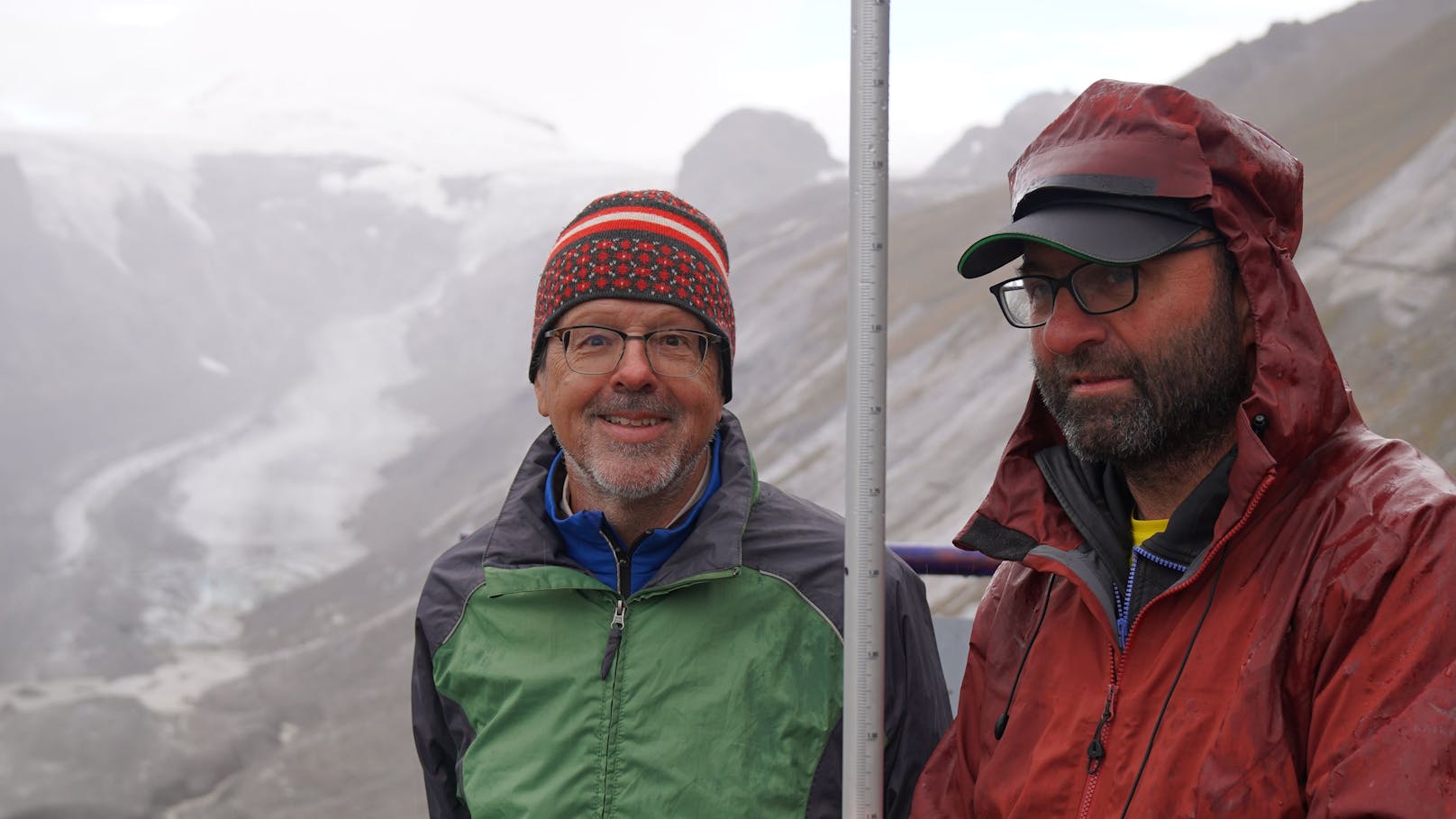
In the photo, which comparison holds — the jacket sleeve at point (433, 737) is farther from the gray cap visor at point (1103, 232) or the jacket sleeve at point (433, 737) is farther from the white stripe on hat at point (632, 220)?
the gray cap visor at point (1103, 232)

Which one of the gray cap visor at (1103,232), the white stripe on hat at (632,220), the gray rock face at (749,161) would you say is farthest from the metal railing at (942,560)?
the gray rock face at (749,161)

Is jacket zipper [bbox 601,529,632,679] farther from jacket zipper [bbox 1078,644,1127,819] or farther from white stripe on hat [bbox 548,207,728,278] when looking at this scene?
jacket zipper [bbox 1078,644,1127,819]

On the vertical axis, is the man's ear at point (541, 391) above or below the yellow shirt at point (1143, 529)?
above

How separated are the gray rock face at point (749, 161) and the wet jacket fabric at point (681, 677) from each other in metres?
49.5

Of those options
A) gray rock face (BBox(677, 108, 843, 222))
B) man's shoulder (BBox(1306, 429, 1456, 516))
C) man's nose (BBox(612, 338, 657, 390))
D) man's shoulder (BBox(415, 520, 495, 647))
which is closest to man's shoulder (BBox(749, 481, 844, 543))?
man's nose (BBox(612, 338, 657, 390))

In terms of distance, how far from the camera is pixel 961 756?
2.11 meters

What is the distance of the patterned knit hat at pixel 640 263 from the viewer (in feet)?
8.45

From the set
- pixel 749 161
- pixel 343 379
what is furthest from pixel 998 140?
pixel 343 379

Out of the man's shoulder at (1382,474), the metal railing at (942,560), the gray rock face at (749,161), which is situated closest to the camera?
the man's shoulder at (1382,474)

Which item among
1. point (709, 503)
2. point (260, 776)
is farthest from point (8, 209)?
point (709, 503)

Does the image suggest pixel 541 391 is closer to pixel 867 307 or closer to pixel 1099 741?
pixel 867 307

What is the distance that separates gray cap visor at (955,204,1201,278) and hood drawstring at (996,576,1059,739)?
0.57 m

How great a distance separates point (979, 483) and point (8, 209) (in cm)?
3261

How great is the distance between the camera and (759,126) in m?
54.0
